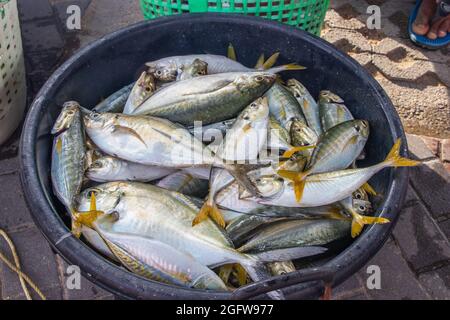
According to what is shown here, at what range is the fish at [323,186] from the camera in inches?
61.9

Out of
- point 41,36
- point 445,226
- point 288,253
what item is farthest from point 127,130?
point 41,36

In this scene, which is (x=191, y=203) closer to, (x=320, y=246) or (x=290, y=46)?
(x=320, y=246)

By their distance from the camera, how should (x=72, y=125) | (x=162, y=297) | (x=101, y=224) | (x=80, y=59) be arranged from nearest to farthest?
1. (x=162, y=297)
2. (x=101, y=224)
3. (x=72, y=125)
4. (x=80, y=59)

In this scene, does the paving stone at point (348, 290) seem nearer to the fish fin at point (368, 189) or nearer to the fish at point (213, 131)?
the fish fin at point (368, 189)

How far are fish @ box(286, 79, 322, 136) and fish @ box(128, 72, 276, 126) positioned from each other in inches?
9.0

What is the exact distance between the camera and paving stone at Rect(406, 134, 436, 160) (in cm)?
252

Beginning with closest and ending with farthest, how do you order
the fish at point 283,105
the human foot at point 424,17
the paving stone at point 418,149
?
the fish at point 283,105
the paving stone at point 418,149
the human foot at point 424,17

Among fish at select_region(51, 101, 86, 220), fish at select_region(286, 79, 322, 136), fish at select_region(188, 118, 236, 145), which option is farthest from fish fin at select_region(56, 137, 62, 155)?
fish at select_region(286, 79, 322, 136)

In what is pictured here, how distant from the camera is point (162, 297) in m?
1.29

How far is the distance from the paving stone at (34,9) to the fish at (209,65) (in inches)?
63.9

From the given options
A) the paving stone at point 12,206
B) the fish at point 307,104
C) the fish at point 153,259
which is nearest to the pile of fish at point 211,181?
the fish at point 153,259

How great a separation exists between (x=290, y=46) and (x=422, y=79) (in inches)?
51.4

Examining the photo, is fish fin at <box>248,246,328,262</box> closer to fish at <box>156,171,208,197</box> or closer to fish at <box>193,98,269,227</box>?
fish at <box>193,98,269,227</box>
